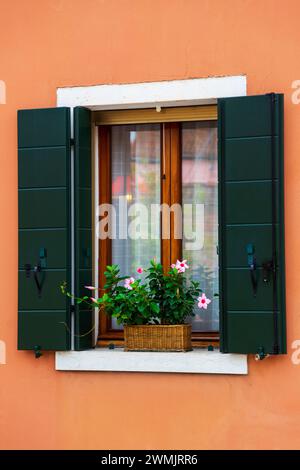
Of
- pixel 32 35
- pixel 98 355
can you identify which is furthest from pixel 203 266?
pixel 32 35

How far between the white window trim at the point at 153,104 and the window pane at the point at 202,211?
0.92ft

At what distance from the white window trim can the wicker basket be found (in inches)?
2.7

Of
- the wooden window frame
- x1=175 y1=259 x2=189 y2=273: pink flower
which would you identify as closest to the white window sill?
the wooden window frame

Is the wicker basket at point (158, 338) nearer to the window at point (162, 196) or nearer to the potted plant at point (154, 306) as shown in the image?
the potted plant at point (154, 306)

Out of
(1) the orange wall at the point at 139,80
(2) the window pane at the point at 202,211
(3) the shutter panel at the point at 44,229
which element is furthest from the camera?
(2) the window pane at the point at 202,211

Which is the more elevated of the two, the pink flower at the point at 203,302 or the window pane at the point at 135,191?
the window pane at the point at 135,191

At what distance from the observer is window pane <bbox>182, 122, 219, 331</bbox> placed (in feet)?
23.1

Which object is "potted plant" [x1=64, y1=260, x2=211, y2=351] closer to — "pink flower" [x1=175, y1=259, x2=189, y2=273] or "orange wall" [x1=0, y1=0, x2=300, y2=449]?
"pink flower" [x1=175, y1=259, x2=189, y2=273]

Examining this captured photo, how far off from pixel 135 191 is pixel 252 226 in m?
1.05

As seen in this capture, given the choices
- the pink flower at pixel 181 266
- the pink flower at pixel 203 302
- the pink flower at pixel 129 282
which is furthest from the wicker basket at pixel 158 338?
the pink flower at pixel 181 266

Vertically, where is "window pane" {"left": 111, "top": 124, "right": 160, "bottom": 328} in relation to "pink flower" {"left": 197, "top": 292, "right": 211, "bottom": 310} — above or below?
above

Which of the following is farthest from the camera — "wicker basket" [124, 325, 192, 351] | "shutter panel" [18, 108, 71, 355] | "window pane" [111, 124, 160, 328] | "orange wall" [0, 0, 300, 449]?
"window pane" [111, 124, 160, 328]

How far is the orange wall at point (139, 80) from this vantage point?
260 inches
